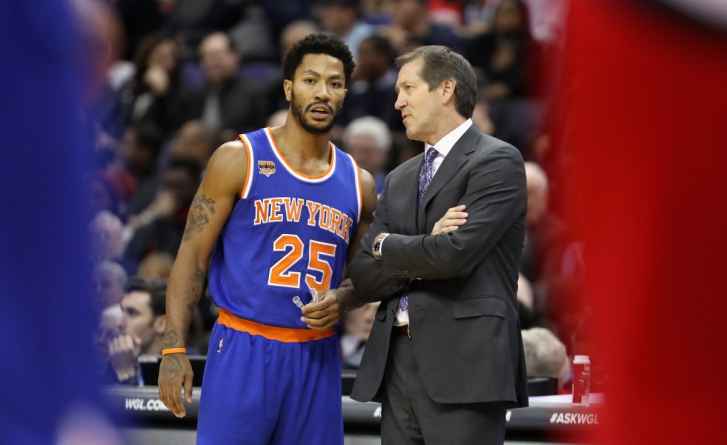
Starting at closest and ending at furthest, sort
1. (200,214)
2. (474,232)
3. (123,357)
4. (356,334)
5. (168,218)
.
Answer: (474,232) → (200,214) → (123,357) → (356,334) → (168,218)

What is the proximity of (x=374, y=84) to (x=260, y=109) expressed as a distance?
1.01 m

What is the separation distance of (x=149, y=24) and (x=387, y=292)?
28.1 feet

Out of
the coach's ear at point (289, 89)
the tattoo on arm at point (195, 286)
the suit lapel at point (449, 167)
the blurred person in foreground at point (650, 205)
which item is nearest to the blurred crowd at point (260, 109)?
the tattoo on arm at point (195, 286)

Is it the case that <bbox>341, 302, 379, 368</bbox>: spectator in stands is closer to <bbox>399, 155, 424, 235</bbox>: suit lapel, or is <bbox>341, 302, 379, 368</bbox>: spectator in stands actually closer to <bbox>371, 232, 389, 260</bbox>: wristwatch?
<bbox>399, 155, 424, 235</bbox>: suit lapel

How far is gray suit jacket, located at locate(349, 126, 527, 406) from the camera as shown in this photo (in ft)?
12.7

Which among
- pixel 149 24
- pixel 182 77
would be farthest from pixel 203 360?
pixel 149 24

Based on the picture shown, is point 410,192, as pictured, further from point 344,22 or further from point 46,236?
point 344,22

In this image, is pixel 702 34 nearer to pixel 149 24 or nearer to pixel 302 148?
pixel 302 148

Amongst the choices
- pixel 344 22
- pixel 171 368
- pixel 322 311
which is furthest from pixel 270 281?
pixel 344 22

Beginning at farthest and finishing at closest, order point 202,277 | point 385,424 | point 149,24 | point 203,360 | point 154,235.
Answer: point 149,24
point 154,235
point 203,360
point 202,277
point 385,424

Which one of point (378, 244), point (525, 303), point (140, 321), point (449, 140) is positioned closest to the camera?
point (378, 244)

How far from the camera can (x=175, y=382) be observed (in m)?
4.37

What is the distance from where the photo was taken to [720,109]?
1531 mm

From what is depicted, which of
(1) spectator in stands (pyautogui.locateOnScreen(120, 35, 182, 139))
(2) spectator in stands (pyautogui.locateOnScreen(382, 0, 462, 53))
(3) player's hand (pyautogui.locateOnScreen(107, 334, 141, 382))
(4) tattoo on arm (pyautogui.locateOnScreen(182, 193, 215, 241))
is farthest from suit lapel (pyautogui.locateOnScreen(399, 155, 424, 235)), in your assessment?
(1) spectator in stands (pyautogui.locateOnScreen(120, 35, 182, 139))
